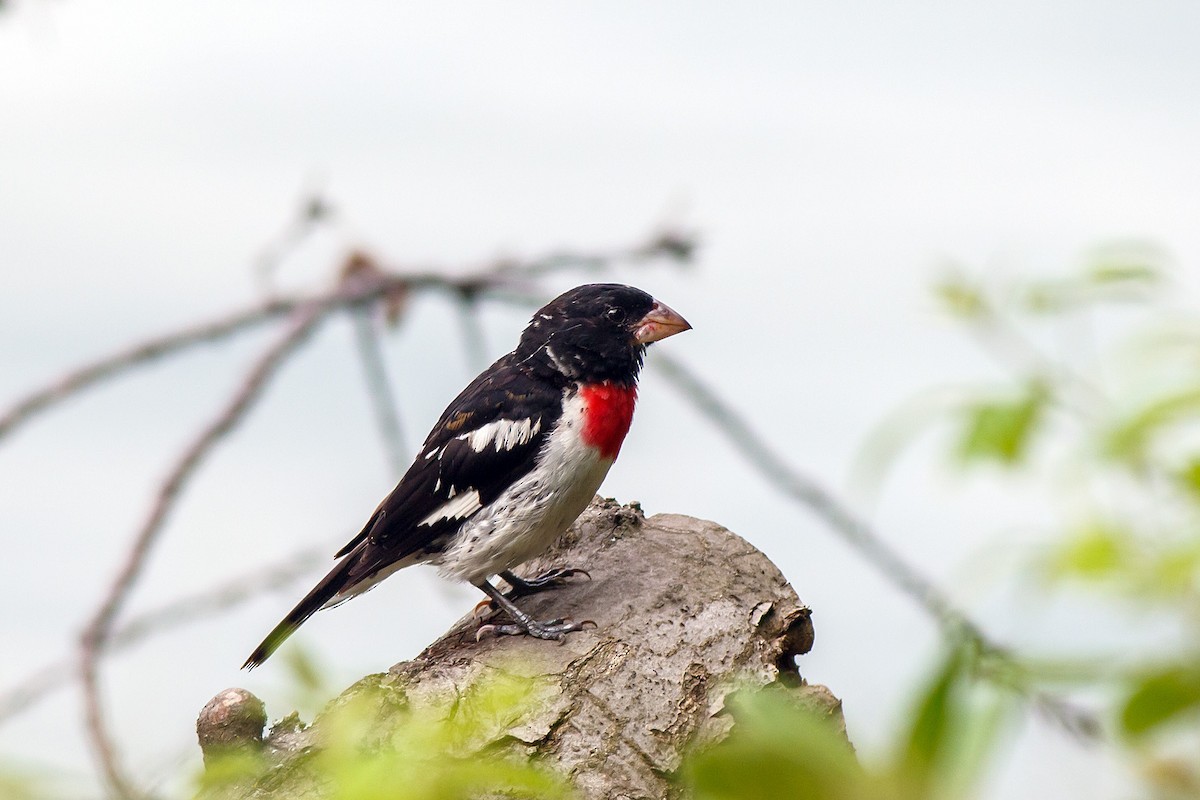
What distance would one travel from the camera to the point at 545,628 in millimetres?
4922

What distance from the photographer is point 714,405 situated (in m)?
2.81

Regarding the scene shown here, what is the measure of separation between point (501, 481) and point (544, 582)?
1.56 ft

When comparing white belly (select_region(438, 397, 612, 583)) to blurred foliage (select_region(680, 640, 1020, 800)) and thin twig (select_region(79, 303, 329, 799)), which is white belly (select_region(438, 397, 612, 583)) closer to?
thin twig (select_region(79, 303, 329, 799))

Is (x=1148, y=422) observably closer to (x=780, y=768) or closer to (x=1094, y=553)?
(x=1094, y=553)

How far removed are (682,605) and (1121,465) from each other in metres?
4.09

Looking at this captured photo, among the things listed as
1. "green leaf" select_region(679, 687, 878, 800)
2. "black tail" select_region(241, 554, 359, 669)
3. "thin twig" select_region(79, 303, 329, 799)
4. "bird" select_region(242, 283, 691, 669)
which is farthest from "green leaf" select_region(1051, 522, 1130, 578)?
"black tail" select_region(241, 554, 359, 669)

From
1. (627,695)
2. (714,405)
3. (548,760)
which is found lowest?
(548,760)

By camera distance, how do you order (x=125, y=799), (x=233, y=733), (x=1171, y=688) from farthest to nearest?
(x=233, y=733)
(x=125, y=799)
(x=1171, y=688)

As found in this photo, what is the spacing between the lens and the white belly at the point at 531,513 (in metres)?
5.38

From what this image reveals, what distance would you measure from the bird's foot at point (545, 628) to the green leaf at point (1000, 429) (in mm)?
4013

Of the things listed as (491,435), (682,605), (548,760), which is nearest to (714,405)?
(548,760)

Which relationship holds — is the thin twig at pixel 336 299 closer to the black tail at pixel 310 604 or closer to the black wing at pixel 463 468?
the black wing at pixel 463 468

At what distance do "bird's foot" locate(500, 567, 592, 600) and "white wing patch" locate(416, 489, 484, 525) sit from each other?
1.31 ft

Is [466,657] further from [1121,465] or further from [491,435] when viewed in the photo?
[1121,465]
